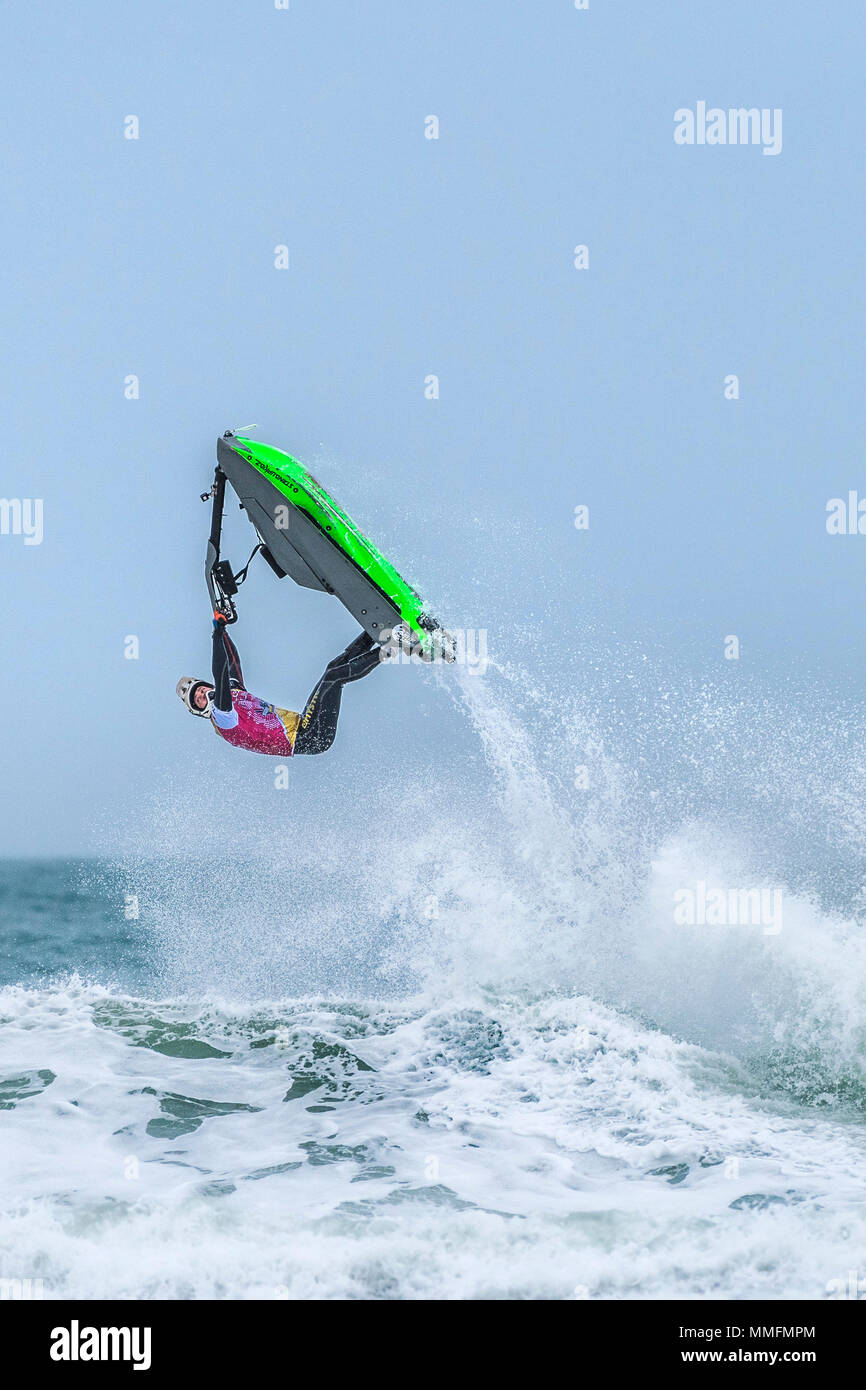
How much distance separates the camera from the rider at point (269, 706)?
10.2 m

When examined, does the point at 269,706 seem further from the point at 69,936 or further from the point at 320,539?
the point at 69,936

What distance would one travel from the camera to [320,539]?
398 inches

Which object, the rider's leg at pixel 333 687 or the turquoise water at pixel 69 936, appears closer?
the rider's leg at pixel 333 687

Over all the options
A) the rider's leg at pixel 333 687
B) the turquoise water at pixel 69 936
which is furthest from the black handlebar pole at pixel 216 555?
the turquoise water at pixel 69 936

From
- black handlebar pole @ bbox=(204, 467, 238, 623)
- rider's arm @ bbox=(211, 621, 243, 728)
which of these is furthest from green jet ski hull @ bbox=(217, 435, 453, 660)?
rider's arm @ bbox=(211, 621, 243, 728)

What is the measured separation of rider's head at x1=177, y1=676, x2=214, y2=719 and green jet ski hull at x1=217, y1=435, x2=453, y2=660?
1.61 m

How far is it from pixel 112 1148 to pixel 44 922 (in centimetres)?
2912

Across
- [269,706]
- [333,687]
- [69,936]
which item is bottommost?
[69,936]

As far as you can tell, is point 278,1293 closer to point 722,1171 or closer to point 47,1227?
point 47,1227

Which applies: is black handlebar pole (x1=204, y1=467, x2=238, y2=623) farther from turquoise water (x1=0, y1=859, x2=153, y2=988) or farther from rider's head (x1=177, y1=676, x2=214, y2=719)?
turquoise water (x1=0, y1=859, x2=153, y2=988)

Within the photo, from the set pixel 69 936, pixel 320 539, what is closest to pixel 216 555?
pixel 320 539

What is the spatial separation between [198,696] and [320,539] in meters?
2.09

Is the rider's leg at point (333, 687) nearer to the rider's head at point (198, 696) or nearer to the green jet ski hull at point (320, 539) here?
the green jet ski hull at point (320, 539)

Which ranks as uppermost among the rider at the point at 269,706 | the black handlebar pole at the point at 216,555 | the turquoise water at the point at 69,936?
the black handlebar pole at the point at 216,555
